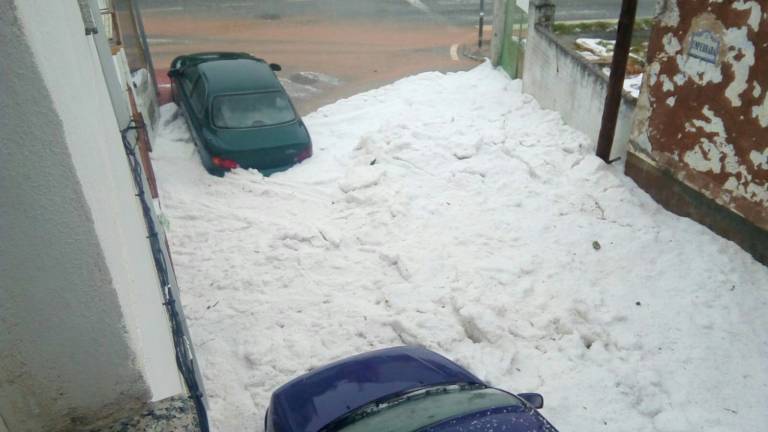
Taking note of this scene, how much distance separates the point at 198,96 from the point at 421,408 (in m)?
7.65

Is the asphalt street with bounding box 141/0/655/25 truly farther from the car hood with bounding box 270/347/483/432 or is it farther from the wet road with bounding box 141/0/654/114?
the car hood with bounding box 270/347/483/432

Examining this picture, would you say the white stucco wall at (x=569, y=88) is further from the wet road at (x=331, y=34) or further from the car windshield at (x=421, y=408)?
the car windshield at (x=421, y=408)

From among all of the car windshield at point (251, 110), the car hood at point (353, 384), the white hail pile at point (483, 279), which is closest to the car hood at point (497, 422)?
the car hood at point (353, 384)

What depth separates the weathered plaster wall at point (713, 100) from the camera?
5934 mm

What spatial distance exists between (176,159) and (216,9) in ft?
38.2

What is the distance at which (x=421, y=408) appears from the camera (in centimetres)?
371

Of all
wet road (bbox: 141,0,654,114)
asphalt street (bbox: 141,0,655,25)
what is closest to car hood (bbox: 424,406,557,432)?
wet road (bbox: 141,0,654,114)

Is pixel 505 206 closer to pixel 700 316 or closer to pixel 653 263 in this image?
pixel 653 263

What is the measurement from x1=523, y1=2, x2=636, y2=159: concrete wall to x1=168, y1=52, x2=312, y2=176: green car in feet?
14.7

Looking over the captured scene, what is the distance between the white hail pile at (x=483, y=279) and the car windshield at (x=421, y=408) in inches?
62.5

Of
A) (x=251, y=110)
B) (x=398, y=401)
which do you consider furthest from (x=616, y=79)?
(x=398, y=401)

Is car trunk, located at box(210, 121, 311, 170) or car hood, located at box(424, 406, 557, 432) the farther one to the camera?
car trunk, located at box(210, 121, 311, 170)

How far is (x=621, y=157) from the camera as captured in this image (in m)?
8.34

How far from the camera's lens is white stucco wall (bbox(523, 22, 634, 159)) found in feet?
27.5
